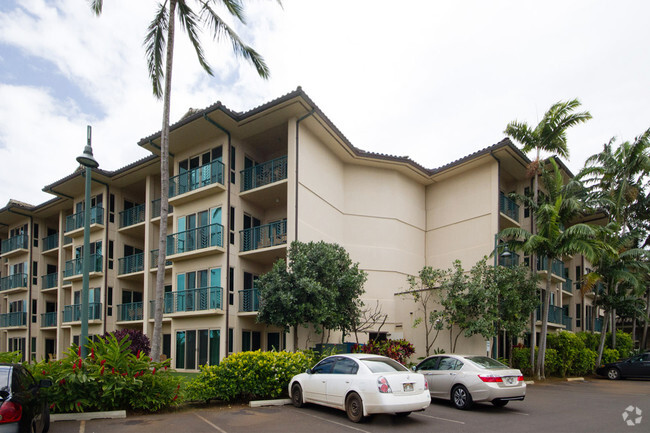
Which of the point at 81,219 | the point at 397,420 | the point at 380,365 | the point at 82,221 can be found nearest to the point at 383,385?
the point at 380,365

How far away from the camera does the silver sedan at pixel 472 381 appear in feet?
39.6

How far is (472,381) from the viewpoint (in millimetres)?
12328

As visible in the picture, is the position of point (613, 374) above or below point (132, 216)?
below

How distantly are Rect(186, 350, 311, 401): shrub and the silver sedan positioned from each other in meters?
3.96

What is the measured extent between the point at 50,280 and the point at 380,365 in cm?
3266

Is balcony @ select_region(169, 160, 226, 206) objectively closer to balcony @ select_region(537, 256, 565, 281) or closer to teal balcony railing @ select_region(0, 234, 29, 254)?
balcony @ select_region(537, 256, 565, 281)

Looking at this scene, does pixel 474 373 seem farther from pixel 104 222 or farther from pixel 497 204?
pixel 104 222

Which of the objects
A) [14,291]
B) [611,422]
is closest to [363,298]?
[611,422]

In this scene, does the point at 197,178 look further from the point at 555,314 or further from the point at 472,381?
the point at 555,314

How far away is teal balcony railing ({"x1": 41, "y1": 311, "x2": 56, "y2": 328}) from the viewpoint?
33219 millimetres

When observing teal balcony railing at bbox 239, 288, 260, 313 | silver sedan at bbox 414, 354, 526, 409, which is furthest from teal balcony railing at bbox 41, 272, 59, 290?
silver sedan at bbox 414, 354, 526, 409

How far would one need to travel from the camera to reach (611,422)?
1106cm

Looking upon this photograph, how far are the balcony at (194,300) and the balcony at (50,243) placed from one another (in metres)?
17.7

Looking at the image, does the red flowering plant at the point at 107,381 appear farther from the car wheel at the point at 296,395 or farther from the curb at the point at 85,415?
the car wheel at the point at 296,395
